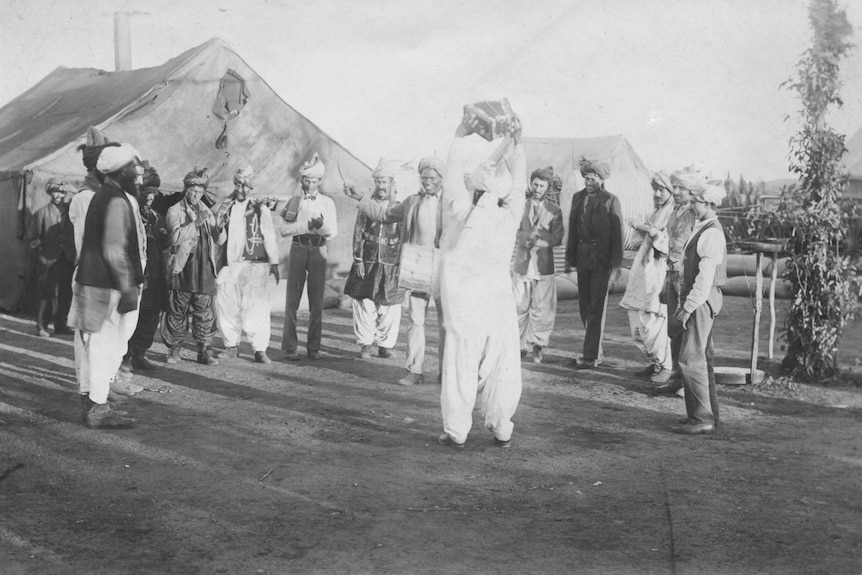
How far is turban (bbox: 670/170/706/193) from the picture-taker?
6.03 m

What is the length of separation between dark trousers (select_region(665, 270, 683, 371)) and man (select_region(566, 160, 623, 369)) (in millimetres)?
1257

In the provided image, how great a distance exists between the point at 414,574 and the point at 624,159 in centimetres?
1857

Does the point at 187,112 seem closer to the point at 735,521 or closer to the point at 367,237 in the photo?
the point at 367,237

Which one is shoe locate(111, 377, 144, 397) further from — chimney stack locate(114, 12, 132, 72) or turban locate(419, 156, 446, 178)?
chimney stack locate(114, 12, 132, 72)

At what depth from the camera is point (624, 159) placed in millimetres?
21109

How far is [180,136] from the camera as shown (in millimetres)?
12461

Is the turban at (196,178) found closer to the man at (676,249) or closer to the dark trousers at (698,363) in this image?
the man at (676,249)

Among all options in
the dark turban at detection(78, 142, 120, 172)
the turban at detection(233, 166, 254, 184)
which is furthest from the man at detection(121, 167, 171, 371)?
the dark turban at detection(78, 142, 120, 172)

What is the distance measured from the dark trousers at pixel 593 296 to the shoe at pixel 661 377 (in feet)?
2.40

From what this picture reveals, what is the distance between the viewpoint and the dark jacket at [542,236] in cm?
884

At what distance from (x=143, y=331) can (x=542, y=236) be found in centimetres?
390

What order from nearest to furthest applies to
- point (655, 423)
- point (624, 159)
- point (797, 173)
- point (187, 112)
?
point (655, 423) < point (797, 173) < point (187, 112) < point (624, 159)

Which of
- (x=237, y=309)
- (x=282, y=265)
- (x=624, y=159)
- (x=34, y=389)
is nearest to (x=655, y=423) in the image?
(x=237, y=309)

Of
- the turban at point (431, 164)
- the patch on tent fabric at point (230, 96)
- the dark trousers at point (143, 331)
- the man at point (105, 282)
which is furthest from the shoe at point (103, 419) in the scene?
the patch on tent fabric at point (230, 96)
